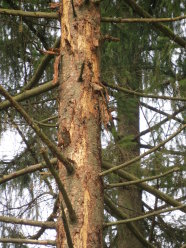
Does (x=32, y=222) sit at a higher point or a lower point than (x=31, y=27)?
lower

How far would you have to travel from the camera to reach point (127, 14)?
6887 mm

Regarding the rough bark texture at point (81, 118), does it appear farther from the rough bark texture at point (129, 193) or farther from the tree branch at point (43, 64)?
the rough bark texture at point (129, 193)

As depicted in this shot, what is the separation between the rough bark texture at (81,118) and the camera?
3219 millimetres

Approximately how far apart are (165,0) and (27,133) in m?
1.83

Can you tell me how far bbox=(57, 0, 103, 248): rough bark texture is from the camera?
10.6ft

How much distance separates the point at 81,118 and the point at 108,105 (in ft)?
2.47

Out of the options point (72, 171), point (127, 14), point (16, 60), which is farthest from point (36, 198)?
point (127, 14)

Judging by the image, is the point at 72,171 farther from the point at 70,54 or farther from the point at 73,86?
the point at 70,54

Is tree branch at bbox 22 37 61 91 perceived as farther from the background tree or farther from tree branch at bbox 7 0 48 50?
tree branch at bbox 7 0 48 50

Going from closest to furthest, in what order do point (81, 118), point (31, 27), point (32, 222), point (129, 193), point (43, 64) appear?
point (32, 222)
point (81, 118)
point (43, 64)
point (31, 27)
point (129, 193)

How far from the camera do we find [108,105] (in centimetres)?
424

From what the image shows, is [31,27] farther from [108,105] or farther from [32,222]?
[32,222]

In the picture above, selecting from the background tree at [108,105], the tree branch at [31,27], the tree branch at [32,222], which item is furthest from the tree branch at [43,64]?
the tree branch at [32,222]

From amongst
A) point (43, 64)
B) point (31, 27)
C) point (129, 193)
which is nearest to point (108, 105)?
point (43, 64)
